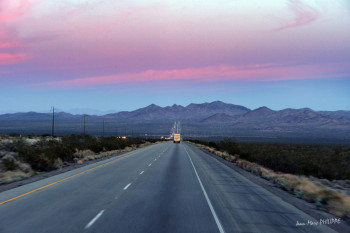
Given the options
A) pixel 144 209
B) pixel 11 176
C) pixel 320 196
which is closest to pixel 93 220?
pixel 144 209

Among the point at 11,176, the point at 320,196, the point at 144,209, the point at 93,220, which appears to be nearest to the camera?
the point at 93,220

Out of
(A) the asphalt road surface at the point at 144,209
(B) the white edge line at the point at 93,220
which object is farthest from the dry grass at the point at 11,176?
(B) the white edge line at the point at 93,220

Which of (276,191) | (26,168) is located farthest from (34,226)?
(26,168)

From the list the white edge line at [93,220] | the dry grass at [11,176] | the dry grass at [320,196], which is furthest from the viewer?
the dry grass at [11,176]

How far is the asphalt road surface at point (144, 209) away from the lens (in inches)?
336

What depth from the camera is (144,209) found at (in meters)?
10.5

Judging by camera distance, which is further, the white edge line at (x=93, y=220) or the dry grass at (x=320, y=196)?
the dry grass at (x=320, y=196)

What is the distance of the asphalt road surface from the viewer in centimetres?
854

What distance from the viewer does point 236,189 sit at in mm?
15273

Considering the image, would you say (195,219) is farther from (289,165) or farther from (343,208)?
(289,165)

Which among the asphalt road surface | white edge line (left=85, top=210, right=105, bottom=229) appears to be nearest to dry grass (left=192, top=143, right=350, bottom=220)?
the asphalt road surface

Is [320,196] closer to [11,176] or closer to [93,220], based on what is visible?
[93,220]

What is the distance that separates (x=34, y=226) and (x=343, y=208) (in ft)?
30.1

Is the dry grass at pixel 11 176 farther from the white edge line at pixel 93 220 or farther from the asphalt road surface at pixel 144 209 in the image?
the white edge line at pixel 93 220
